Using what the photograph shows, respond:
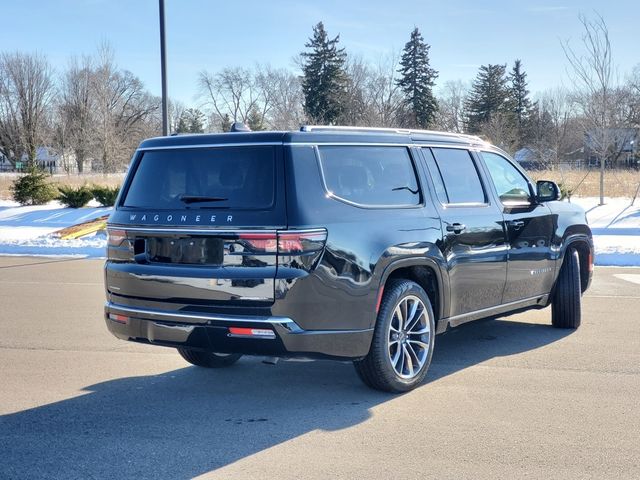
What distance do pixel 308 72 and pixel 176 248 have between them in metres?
48.8

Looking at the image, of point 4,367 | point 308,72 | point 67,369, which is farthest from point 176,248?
point 308,72

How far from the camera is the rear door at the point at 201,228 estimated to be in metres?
4.66

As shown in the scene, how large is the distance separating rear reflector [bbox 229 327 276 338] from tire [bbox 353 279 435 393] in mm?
852

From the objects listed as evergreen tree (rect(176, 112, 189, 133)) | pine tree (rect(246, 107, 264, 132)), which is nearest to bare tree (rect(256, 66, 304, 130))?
pine tree (rect(246, 107, 264, 132))

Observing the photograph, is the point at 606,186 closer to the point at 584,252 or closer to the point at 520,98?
the point at 584,252

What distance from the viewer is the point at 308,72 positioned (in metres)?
52.1

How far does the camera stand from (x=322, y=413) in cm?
501

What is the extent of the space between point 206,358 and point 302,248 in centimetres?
208

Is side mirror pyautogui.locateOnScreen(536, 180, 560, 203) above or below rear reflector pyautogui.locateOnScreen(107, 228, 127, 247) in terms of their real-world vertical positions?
above

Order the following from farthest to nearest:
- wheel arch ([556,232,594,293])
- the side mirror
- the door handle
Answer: wheel arch ([556,232,594,293]), the side mirror, the door handle

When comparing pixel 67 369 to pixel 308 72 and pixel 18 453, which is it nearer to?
pixel 18 453

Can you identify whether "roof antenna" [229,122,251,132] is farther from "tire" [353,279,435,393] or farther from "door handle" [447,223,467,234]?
"door handle" [447,223,467,234]

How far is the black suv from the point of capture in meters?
4.66

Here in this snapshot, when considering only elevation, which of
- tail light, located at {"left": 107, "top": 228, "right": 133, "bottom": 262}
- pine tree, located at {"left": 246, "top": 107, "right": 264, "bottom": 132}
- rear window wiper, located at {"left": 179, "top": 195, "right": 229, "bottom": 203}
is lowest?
tail light, located at {"left": 107, "top": 228, "right": 133, "bottom": 262}
